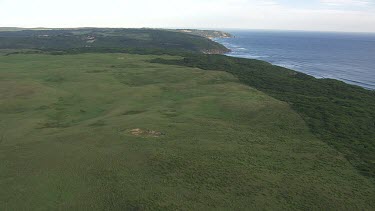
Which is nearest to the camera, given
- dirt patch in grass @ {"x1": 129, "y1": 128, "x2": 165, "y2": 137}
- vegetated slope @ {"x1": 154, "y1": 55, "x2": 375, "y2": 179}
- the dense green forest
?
the dense green forest

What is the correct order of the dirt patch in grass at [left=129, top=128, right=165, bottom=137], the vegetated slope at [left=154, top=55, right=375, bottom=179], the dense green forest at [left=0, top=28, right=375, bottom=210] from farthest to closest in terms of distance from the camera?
1. the dirt patch in grass at [left=129, top=128, right=165, bottom=137]
2. the vegetated slope at [left=154, top=55, right=375, bottom=179]
3. the dense green forest at [left=0, top=28, right=375, bottom=210]

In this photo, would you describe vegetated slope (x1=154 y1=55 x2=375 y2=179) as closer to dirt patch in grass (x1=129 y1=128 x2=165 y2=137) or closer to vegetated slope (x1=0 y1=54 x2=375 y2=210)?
vegetated slope (x1=0 y1=54 x2=375 y2=210)

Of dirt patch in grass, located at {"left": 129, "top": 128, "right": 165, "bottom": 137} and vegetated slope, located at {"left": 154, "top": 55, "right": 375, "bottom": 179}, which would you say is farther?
dirt patch in grass, located at {"left": 129, "top": 128, "right": 165, "bottom": 137}

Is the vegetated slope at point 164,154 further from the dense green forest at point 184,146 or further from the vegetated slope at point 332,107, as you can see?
the vegetated slope at point 332,107

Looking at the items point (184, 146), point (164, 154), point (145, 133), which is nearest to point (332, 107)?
point (184, 146)

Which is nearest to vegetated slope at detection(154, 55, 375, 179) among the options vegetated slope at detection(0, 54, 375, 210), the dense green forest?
the dense green forest

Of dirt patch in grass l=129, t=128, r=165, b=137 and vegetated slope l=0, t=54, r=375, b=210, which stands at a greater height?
dirt patch in grass l=129, t=128, r=165, b=137

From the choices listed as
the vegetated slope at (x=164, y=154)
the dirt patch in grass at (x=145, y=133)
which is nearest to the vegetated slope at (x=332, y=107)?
the vegetated slope at (x=164, y=154)
